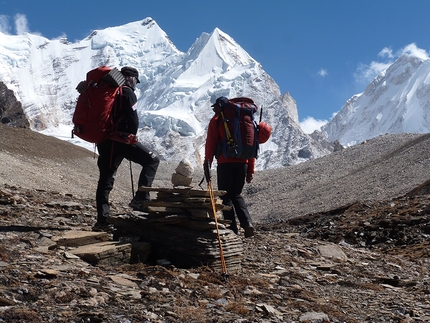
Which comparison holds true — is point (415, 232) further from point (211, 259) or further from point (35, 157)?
point (35, 157)

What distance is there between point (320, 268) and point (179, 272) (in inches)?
84.2

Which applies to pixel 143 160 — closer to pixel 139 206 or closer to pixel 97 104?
pixel 139 206

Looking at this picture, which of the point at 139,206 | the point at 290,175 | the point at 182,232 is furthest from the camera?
the point at 290,175

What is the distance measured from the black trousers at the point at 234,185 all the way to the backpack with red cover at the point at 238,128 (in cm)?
26

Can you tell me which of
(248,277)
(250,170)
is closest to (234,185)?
(250,170)

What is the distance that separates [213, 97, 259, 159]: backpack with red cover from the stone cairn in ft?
3.27

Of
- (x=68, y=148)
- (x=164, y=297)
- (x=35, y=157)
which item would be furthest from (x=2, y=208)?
(x=68, y=148)

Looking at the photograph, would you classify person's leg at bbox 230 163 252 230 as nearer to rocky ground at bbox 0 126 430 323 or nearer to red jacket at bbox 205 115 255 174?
red jacket at bbox 205 115 255 174

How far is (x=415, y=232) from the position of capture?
382 inches

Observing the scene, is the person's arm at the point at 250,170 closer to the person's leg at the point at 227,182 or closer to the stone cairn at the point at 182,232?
the person's leg at the point at 227,182

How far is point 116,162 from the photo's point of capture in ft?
21.6

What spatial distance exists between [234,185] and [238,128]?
84 centimetres

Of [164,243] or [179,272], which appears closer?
[179,272]

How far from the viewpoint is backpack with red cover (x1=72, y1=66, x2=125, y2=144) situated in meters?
6.22
